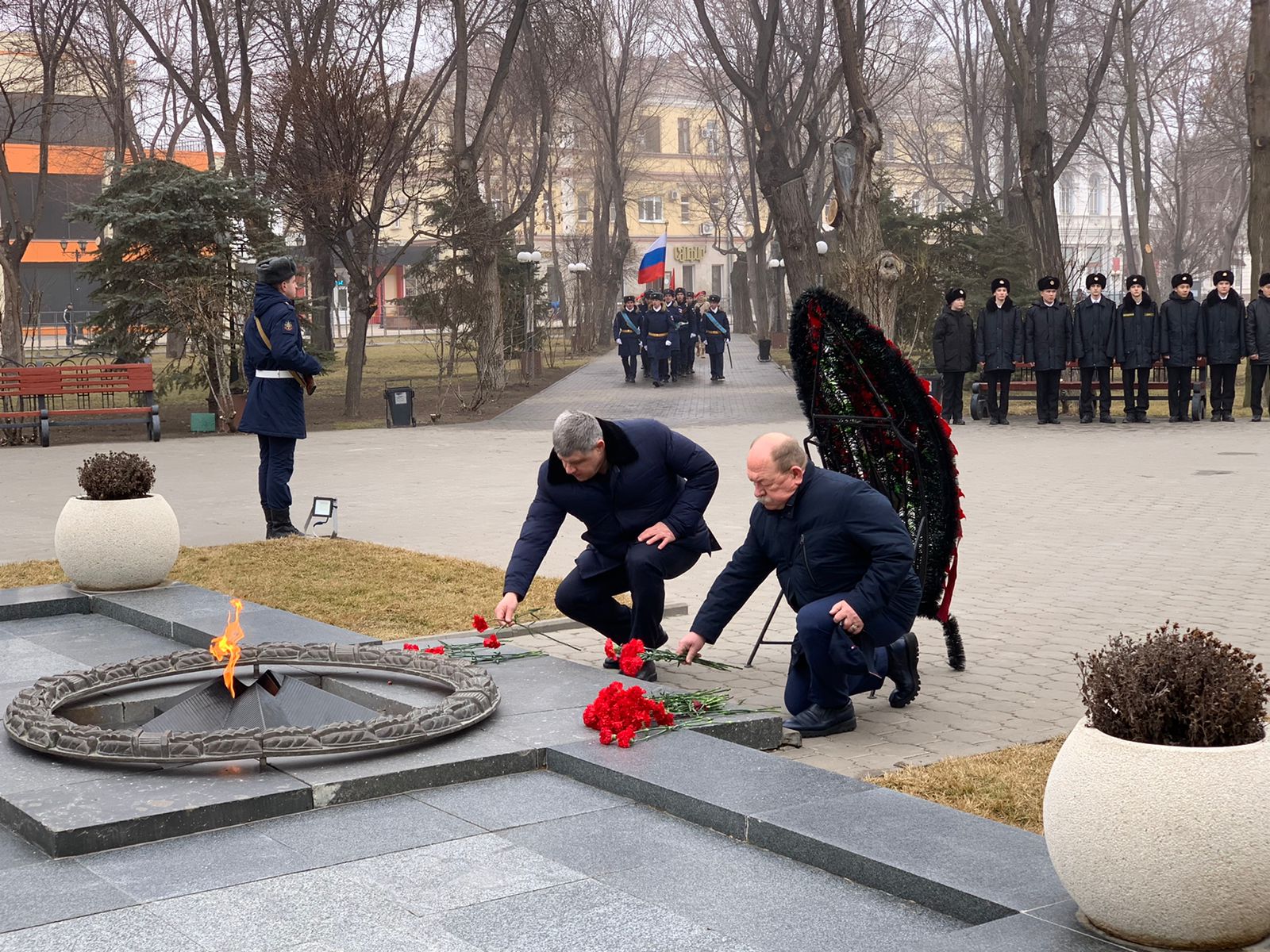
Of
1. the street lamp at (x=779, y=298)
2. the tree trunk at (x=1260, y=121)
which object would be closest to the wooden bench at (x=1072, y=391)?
the tree trunk at (x=1260, y=121)

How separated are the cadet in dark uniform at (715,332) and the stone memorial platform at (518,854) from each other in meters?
30.7

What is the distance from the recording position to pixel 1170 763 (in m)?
3.73

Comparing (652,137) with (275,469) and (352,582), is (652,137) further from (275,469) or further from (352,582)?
(352,582)

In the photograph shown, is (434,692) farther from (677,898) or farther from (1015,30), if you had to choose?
(1015,30)

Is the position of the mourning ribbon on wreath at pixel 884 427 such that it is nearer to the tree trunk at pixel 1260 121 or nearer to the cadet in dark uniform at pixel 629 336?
the tree trunk at pixel 1260 121

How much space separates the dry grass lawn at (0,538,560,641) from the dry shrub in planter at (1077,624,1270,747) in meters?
5.14

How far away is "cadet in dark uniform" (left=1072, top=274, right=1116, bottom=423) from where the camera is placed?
22.4m

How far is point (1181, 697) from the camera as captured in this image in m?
3.86

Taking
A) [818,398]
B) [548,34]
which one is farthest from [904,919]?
[548,34]

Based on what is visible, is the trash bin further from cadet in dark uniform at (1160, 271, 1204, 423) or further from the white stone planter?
the white stone planter

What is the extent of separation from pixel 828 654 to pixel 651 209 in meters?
85.8

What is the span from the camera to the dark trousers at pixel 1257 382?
22.6 metres

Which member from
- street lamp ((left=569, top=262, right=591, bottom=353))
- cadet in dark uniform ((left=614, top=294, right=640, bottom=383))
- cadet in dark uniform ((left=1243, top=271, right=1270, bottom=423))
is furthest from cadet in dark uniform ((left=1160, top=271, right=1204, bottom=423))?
street lamp ((left=569, top=262, right=591, bottom=353))

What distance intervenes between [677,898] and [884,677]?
2.74m
